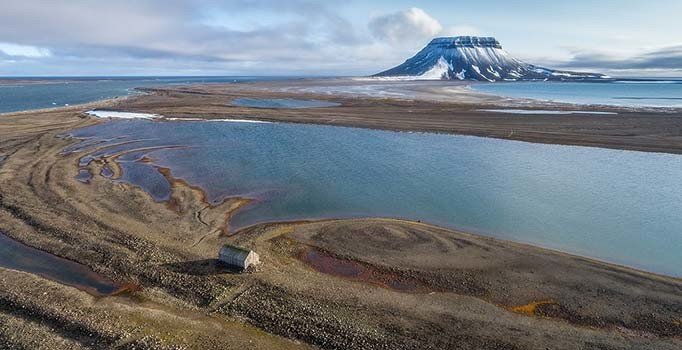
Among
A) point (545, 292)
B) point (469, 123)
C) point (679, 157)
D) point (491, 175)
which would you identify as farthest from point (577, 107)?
point (545, 292)

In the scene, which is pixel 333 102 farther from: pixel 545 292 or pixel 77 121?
pixel 545 292

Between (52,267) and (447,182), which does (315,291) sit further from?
(447,182)

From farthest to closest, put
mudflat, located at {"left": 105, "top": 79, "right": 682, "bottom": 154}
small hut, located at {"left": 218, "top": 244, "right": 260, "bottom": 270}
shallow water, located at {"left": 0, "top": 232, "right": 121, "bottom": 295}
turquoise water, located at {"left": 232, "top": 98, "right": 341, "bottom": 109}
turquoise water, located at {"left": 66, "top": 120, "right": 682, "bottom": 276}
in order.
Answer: turquoise water, located at {"left": 232, "top": 98, "right": 341, "bottom": 109}, mudflat, located at {"left": 105, "top": 79, "right": 682, "bottom": 154}, turquoise water, located at {"left": 66, "top": 120, "right": 682, "bottom": 276}, small hut, located at {"left": 218, "top": 244, "right": 260, "bottom": 270}, shallow water, located at {"left": 0, "top": 232, "right": 121, "bottom": 295}

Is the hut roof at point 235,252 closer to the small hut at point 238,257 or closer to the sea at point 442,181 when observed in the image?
the small hut at point 238,257

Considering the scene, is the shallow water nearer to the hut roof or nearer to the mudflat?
the hut roof

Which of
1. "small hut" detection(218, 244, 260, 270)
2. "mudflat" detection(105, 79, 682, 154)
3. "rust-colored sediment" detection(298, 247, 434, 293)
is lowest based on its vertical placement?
"rust-colored sediment" detection(298, 247, 434, 293)

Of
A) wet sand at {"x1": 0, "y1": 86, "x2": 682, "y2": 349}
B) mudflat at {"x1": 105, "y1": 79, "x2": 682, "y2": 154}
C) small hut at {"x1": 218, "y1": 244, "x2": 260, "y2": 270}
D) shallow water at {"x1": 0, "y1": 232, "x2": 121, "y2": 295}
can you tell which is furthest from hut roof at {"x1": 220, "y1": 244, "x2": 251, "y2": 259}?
mudflat at {"x1": 105, "y1": 79, "x2": 682, "y2": 154}
